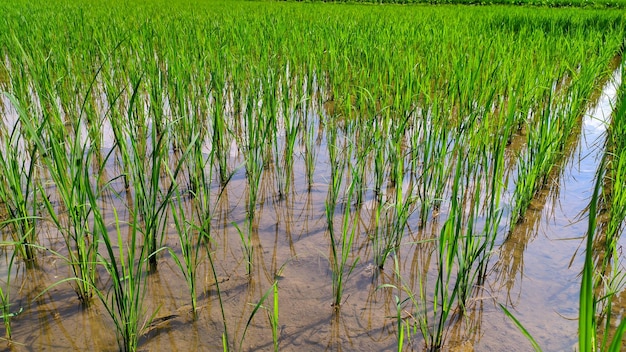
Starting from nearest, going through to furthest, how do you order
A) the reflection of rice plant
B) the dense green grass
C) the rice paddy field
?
the rice paddy field
the reflection of rice plant
the dense green grass

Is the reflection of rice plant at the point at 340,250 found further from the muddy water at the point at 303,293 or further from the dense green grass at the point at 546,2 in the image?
the dense green grass at the point at 546,2

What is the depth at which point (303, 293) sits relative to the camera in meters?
1.63

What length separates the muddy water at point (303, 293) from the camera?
1.41 meters

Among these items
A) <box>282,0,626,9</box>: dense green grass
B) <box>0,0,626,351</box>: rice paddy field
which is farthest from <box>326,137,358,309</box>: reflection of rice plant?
<box>282,0,626,9</box>: dense green grass

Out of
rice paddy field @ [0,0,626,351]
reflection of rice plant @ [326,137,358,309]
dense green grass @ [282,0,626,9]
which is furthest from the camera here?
dense green grass @ [282,0,626,9]

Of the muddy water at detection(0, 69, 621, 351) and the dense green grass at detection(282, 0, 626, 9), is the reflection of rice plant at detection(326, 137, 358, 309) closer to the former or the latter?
the muddy water at detection(0, 69, 621, 351)

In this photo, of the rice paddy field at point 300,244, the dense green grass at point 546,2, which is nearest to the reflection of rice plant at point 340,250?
the rice paddy field at point 300,244

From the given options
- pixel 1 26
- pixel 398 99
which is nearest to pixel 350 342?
pixel 398 99

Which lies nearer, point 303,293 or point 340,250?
point 303,293

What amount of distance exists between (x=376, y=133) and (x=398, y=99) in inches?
26.8

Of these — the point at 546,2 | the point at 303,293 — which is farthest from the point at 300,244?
the point at 546,2

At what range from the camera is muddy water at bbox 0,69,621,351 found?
4.63 ft

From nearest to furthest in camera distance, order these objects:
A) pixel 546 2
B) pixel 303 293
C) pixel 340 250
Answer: pixel 303 293
pixel 340 250
pixel 546 2

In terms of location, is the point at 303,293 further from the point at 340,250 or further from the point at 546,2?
the point at 546,2
